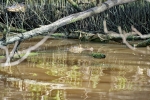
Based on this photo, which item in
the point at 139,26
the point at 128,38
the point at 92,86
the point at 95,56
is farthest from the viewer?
the point at 139,26

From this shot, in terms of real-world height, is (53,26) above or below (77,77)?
above

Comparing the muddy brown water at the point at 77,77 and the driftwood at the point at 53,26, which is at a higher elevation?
the driftwood at the point at 53,26

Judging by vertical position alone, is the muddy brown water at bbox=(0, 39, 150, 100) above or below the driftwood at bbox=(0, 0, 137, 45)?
below

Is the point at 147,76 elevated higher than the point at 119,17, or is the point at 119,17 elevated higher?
the point at 119,17

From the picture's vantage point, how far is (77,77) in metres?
4.59

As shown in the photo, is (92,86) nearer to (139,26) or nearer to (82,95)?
(82,95)

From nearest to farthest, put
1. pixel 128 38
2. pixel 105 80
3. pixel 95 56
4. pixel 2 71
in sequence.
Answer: pixel 105 80
pixel 2 71
pixel 95 56
pixel 128 38

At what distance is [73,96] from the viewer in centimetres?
373

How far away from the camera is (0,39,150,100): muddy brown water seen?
12.5ft

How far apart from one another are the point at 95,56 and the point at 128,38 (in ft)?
6.89

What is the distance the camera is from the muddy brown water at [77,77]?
3799 mm

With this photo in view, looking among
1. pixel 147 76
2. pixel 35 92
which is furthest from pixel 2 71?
pixel 147 76

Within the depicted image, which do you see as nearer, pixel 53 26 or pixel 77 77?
pixel 77 77

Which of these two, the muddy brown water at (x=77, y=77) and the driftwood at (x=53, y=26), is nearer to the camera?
the muddy brown water at (x=77, y=77)
